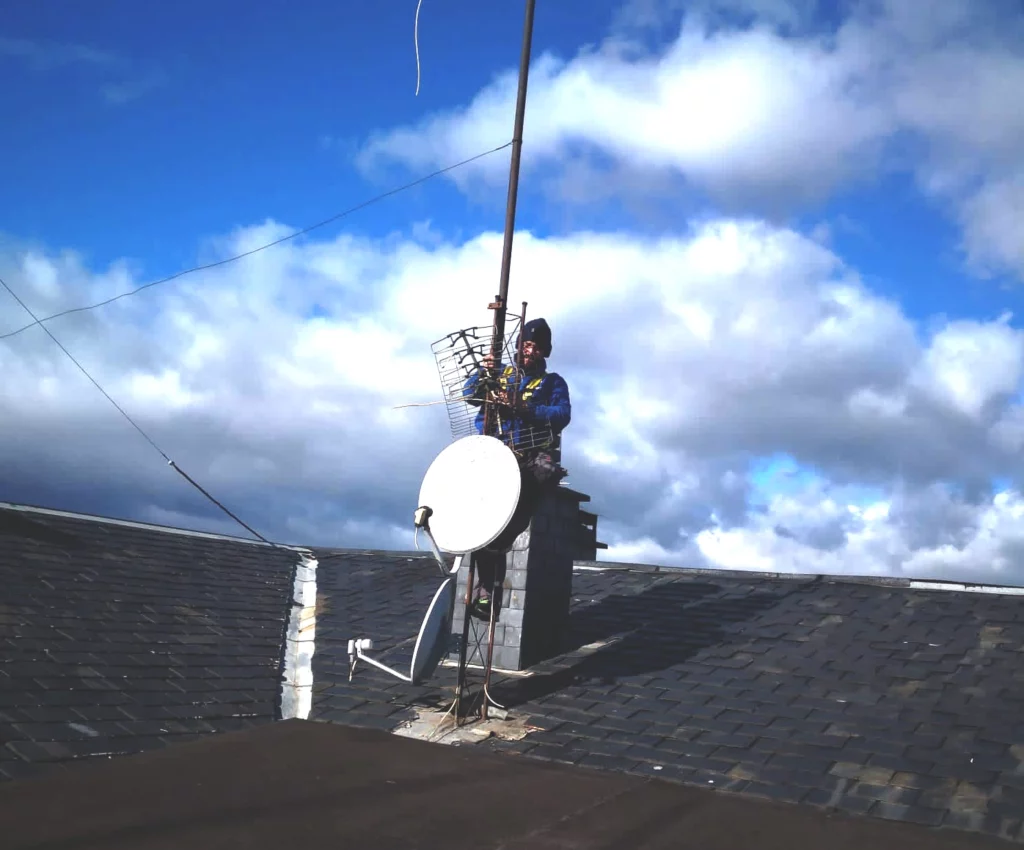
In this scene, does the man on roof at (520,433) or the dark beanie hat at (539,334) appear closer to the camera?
the man on roof at (520,433)

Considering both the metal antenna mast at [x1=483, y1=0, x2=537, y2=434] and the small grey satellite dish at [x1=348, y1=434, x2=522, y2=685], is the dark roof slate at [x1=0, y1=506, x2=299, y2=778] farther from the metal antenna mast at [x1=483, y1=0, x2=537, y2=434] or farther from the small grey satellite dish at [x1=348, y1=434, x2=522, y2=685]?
the metal antenna mast at [x1=483, y1=0, x2=537, y2=434]

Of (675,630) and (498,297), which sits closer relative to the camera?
(498,297)

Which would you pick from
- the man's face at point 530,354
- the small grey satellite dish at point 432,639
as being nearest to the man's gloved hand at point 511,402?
the man's face at point 530,354

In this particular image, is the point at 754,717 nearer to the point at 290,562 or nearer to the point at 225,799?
the point at 225,799

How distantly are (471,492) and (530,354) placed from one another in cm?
150

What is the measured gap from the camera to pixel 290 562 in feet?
39.7

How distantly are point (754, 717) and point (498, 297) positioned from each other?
11.8 ft

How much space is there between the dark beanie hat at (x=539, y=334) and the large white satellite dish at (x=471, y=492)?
1.21 meters

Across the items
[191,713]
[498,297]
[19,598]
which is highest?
[498,297]

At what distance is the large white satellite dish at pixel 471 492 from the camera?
6.82 m

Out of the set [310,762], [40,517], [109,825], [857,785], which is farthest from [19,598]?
[857,785]

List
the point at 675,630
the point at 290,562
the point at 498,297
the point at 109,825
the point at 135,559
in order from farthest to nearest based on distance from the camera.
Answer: the point at 290,562, the point at 135,559, the point at 675,630, the point at 498,297, the point at 109,825

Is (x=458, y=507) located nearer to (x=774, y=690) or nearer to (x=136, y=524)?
(x=774, y=690)

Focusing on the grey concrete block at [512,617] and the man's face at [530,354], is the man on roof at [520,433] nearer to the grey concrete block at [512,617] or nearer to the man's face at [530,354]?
the man's face at [530,354]
